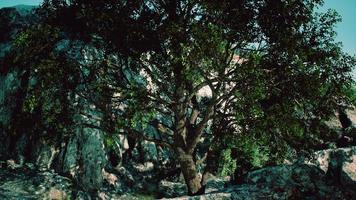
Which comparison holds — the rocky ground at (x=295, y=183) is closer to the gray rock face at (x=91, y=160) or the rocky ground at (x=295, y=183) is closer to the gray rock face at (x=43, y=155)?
the gray rock face at (x=43, y=155)

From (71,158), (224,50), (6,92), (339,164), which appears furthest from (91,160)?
(339,164)

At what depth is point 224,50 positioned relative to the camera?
14297mm

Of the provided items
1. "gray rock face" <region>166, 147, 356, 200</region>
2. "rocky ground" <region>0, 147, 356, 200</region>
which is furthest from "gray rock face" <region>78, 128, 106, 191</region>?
"gray rock face" <region>166, 147, 356, 200</region>

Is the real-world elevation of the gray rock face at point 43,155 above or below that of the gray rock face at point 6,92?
below

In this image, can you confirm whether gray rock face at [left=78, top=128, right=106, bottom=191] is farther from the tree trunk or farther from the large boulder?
the large boulder

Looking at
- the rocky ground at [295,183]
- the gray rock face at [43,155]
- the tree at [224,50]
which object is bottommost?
the rocky ground at [295,183]

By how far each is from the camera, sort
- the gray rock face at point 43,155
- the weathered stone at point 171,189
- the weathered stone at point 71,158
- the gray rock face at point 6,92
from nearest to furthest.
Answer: the weathered stone at point 71,158, the gray rock face at point 43,155, the gray rock face at point 6,92, the weathered stone at point 171,189

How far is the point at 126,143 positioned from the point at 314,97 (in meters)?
17.9

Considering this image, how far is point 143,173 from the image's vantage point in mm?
30109

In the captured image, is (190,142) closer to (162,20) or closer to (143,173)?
(162,20)

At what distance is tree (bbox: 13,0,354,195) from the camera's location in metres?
14.4

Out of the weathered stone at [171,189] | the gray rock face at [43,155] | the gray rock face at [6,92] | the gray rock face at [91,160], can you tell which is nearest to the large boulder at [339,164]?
the weathered stone at [171,189]

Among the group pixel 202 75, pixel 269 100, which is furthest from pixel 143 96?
pixel 269 100

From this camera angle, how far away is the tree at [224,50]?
14367mm
